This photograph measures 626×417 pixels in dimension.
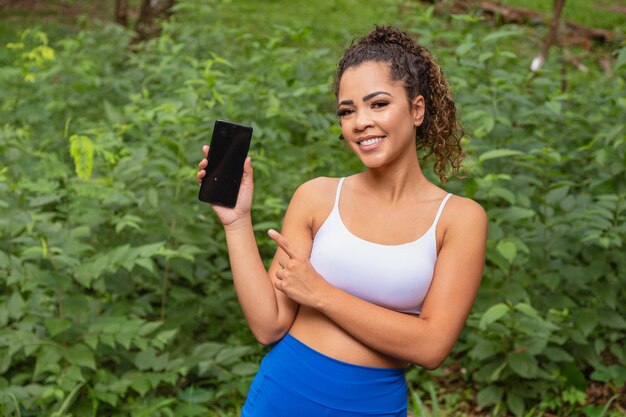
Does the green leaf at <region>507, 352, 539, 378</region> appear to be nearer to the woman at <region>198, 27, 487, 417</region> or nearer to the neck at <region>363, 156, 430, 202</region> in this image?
the woman at <region>198, 27, 487, 417</region>

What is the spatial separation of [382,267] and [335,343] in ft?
0.72

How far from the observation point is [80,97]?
603cm

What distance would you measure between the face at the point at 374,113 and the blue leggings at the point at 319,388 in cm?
49

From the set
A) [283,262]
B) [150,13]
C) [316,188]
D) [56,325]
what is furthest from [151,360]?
[150,13]

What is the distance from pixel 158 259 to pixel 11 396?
102 cm

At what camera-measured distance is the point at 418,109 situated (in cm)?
214

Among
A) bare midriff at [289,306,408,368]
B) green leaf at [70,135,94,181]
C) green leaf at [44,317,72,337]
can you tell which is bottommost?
green leaf at [44,317,72,337]

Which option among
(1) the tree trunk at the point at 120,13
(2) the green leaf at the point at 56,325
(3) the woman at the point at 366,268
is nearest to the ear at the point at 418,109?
(3) the woman at the point at 366,268

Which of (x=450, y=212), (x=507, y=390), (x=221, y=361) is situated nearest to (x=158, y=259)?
(x=221, y=361)

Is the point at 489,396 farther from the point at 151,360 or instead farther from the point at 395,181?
the point at 395,181

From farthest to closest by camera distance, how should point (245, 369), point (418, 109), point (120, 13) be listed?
point (120, 13) < point (245, 369) < point (418, 109)

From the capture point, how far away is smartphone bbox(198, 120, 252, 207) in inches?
79.3

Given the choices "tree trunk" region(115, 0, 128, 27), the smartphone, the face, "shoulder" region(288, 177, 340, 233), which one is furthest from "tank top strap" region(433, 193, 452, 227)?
"tree trunk" region(115, 0, 128, 27)

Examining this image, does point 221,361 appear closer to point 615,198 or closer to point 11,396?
point 11,396
